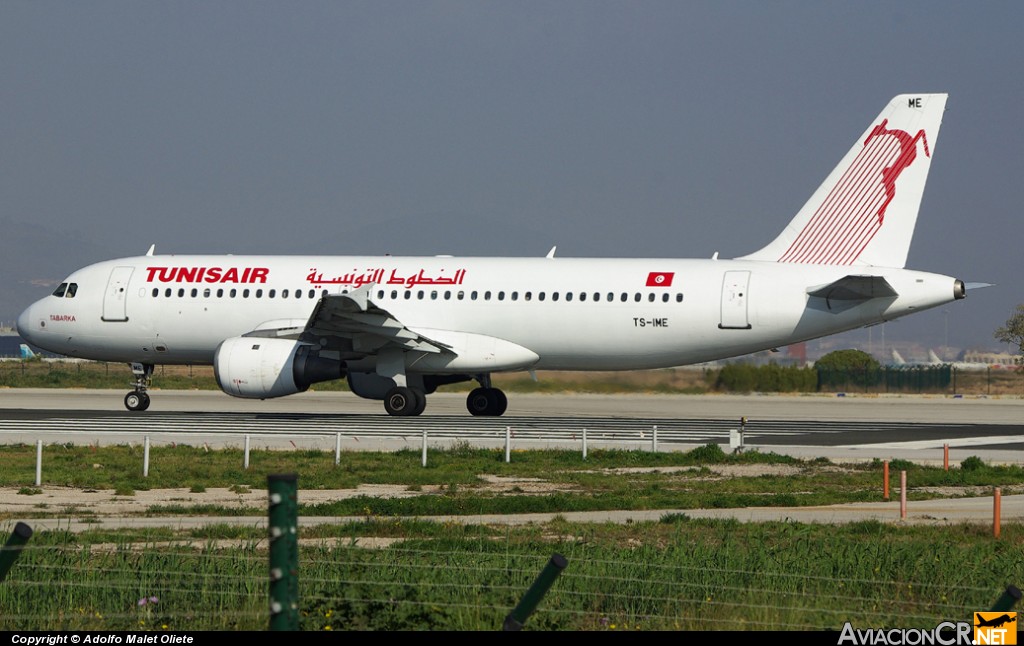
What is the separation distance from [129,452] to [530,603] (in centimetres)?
2351

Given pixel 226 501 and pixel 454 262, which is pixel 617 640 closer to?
pixel 226 501

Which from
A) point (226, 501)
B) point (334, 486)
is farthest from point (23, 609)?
point (334, 486)

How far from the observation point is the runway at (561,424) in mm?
33250

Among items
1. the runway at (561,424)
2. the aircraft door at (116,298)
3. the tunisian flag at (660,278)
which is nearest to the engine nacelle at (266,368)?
the runway at (561,424)

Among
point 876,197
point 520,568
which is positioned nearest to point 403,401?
point 876,197

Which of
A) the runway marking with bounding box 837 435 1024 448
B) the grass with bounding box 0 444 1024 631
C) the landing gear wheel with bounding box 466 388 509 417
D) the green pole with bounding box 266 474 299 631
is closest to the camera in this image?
the green pole with bounding box 266 474 299 631

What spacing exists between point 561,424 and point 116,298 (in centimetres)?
1523

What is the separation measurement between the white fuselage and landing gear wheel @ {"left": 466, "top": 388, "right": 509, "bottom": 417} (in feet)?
8.66

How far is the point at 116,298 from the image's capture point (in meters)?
44.7

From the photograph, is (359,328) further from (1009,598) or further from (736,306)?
(1009,598)

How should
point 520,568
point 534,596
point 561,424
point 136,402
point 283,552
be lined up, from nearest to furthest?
point 283,552 → point 534,596 → point 520,568 → point 561,424 → point 136,402

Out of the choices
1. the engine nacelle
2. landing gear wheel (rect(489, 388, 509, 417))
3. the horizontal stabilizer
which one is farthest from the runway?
the horizontal stabilizer

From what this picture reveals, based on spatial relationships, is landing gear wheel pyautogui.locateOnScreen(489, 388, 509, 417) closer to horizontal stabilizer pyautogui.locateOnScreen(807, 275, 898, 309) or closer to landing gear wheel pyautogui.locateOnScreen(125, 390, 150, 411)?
horizontal stabilizer pyautogui.locateOnScreen(807, 275, 898, 309)

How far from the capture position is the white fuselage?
40156 mm
